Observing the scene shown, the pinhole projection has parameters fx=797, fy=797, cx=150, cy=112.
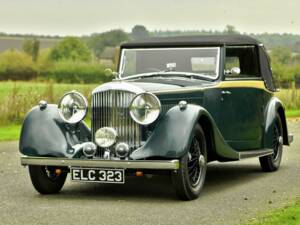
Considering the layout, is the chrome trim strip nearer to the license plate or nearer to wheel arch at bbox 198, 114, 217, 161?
wheel arch at bbox 198, 114, 217, 161

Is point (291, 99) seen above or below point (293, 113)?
above

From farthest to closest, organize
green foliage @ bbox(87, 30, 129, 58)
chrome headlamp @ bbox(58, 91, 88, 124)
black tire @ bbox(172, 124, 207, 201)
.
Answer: green foliage @ bbox(87, 30, 129, 58) < chrome headlamp @ bbox(58, 91, 88, 124) < black tire @ bbox(172, 124, 207, 201)

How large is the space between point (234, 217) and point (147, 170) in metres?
1.48

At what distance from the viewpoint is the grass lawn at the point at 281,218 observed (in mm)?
7461

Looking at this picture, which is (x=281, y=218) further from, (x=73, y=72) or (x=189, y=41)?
(x=73, y=72)

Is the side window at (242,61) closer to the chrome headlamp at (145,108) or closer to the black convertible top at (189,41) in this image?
the black convertible top at (189,41)

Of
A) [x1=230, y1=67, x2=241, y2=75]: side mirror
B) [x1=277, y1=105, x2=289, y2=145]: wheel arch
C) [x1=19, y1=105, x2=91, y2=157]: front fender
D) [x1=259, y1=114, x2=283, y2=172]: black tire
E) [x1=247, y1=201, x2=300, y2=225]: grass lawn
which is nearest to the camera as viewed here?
[x1=247, y1=201, x2=300, y2=225]: grass lawn

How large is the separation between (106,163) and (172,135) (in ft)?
2.71

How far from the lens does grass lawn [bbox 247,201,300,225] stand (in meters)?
7.46

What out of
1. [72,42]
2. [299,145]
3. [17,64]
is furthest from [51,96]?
[72,42]

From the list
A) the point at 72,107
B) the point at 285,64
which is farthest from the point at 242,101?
the point at 285,64

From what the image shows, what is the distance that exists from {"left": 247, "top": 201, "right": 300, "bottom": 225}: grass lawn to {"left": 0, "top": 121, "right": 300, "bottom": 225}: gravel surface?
0.72 feet

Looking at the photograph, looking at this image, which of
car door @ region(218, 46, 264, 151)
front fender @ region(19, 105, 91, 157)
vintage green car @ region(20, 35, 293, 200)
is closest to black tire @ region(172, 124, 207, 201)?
vintage green car @ region(20, 35, 293, 200)

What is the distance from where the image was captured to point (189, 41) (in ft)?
37.2
